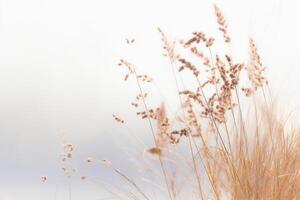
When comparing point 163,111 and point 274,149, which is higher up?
point 163,111

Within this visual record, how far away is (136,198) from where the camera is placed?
344cm

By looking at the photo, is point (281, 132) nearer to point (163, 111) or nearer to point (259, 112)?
point (259, 112)

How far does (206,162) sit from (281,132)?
1.08 ft

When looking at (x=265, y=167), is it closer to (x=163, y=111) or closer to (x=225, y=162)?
(x=225, y=162)

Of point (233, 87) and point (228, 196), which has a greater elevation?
point (233, 87)

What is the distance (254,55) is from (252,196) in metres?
0.56

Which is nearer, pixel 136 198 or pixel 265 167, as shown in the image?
pixel 265 167

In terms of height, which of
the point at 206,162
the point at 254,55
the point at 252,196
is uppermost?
the point at 254,55

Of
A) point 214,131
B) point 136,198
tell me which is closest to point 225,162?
point 214,131

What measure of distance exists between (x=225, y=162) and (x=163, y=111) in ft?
1.05

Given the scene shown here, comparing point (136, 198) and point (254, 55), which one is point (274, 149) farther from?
point (136, 198)

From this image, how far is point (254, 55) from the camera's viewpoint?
3311 millimetres

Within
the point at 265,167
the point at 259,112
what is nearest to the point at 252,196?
the point at 265,167

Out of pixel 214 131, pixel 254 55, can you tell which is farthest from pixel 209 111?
pixel 254 55
